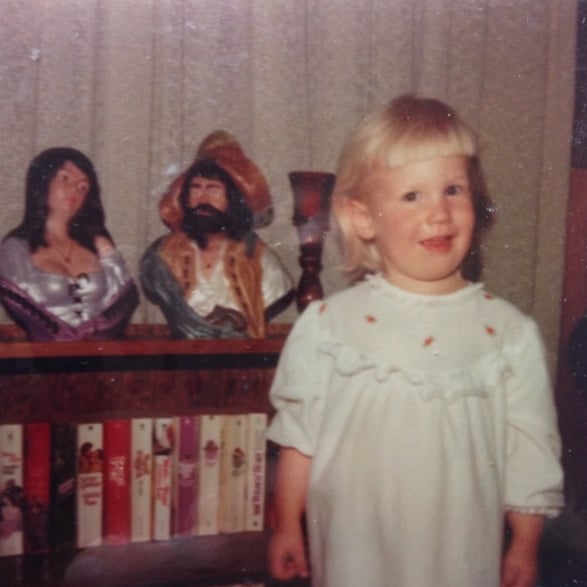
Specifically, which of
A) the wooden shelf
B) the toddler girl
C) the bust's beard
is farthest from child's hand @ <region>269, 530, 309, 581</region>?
the bust's beard

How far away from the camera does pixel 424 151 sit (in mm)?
808

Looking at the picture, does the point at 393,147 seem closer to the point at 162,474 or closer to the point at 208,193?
the point at 208,193

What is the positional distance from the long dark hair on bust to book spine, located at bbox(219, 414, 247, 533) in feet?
1.05

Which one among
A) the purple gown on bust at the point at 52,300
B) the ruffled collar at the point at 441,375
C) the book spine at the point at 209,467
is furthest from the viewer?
the book spine at the point at 209,467

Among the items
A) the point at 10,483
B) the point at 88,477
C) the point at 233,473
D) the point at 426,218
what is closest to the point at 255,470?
the point at 233,473

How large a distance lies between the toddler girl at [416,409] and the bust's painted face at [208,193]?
0.22 m

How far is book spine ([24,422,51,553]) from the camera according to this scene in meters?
0.97

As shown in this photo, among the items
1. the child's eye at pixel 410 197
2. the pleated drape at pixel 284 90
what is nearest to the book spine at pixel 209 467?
the pleated drape at pixel 284 90

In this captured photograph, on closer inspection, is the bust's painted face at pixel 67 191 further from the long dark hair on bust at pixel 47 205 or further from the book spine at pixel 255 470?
the book spine at pixel 255 470

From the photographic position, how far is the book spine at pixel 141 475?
3.29 ft

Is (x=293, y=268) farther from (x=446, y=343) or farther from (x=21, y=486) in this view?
(x=21, y=486)

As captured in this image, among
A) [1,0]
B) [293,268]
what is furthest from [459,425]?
[1,0]

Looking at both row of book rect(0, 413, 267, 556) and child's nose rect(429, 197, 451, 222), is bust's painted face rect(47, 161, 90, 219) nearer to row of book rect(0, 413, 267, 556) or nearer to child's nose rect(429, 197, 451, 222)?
row of book rect(0, 413, 267, 556)

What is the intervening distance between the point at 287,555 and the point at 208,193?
1.60 feet
